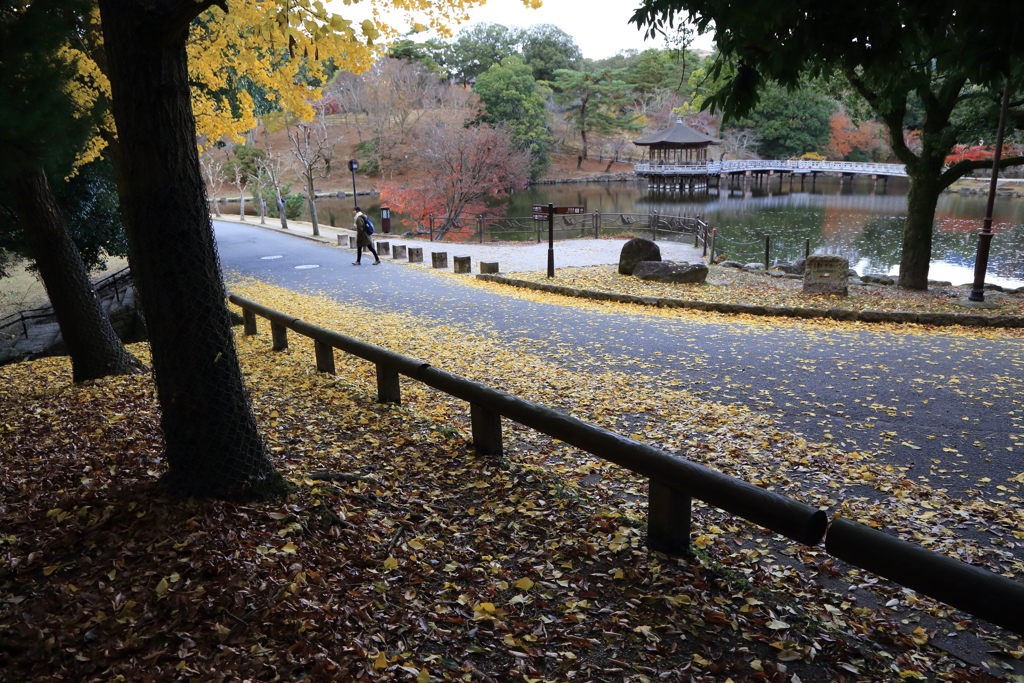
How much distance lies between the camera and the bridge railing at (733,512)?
244 cm

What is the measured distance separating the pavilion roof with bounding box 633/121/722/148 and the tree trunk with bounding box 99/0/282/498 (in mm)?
52879

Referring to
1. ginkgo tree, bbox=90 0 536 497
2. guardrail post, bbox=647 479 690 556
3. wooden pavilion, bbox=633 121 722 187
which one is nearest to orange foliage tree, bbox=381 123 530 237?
wooden pavilion, bbox=633 121 722 187

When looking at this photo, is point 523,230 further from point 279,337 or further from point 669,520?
point 669,520

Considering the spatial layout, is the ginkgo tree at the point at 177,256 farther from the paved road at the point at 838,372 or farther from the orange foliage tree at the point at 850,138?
the orange foliage tree at the point at 850,138

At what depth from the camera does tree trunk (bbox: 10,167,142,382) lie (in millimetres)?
6793

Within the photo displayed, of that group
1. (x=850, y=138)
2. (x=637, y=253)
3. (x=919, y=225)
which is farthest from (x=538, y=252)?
(x=850, y=138)

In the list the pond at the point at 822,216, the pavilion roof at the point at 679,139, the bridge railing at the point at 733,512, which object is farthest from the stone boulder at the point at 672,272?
the pavilion roof at the point at 679,139

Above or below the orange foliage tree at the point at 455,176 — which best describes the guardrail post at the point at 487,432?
below

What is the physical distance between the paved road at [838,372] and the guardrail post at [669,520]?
2290 mm

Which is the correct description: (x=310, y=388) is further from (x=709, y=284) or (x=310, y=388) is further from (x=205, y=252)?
(x=709, y=284)

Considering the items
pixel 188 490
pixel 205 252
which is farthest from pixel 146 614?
pixel 205 252

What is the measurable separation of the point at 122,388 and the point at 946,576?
7.23m

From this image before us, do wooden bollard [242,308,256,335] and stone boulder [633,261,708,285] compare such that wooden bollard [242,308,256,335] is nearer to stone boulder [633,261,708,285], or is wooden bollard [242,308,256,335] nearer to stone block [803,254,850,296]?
stone boulder [633,261,708,285]

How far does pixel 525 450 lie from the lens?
5434 mm
